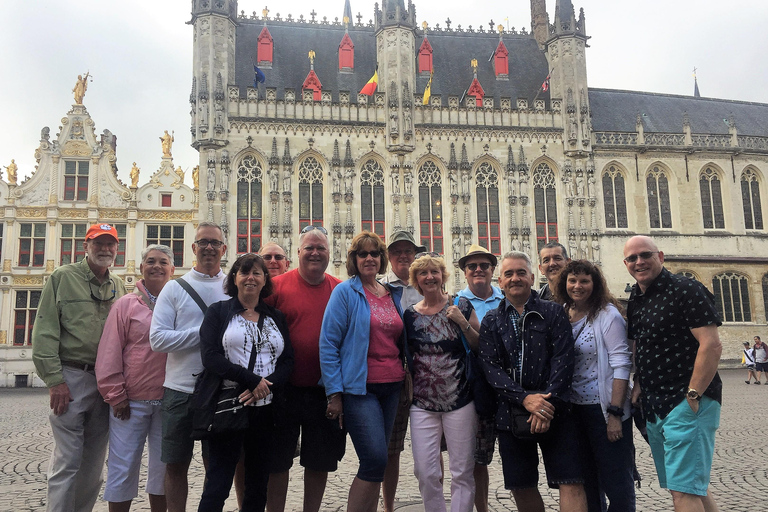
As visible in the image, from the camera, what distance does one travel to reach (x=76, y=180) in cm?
2523

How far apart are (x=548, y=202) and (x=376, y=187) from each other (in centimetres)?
821

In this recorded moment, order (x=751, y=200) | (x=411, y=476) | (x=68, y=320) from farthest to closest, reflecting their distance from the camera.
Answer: (x=751, y=200) → (x=411, y=476) → (x=68, y=320)

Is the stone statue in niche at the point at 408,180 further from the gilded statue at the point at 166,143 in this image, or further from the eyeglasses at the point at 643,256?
the eyeglasses at the point at 643,256

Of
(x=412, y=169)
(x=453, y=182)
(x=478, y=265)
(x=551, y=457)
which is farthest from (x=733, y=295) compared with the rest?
(x=551, y=457)

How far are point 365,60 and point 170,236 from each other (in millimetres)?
13283

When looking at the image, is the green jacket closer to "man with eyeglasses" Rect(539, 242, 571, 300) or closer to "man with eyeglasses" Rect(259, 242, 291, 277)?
"man with eyeglasses" Rect(259, 242, 291, 277)

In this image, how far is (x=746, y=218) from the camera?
2936 centimetres

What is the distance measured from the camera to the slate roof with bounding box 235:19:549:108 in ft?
93.4

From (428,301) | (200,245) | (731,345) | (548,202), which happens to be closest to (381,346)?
(428,301)

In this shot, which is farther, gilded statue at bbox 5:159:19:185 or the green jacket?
gilded statue at bbox 5:159:19:185

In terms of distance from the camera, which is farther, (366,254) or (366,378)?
(366,254)

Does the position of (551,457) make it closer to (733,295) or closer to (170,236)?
(170,236)

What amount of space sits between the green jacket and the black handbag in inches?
53.4

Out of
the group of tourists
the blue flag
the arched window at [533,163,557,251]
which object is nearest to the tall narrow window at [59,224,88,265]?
the blue flag
